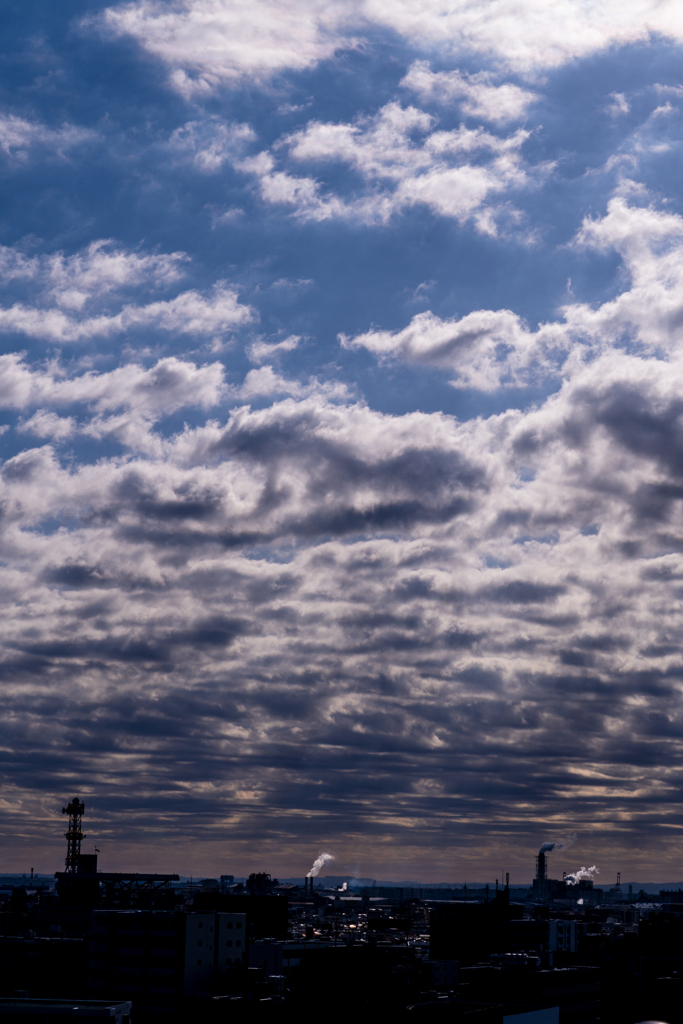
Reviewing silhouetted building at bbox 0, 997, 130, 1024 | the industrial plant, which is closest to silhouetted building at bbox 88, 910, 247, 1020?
the industrial plant

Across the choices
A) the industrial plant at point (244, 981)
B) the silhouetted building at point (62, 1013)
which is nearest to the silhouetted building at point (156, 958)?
the industrial plant at point (244, 981)

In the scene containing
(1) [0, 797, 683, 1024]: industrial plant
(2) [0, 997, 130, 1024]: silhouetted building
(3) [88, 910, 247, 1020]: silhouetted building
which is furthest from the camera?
(3) [88, 910, 247, 1020]: silhouetted building

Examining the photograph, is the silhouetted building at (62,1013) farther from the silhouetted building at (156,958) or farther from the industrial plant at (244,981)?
the silhouetted building at (156,958)

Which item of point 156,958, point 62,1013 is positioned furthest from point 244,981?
point 62,1013

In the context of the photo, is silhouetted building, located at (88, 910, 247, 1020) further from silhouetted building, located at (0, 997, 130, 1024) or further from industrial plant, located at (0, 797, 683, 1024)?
silhouetted building, located at (0, 997, 130, 1024)

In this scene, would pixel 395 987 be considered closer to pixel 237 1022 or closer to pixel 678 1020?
pixel 237 1022

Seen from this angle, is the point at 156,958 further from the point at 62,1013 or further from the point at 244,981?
the point at 62,1013

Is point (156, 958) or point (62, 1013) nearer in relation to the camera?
point (62, 1013)

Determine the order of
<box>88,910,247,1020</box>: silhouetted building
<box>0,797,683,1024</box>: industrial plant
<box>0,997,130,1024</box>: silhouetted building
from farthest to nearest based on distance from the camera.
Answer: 1. <box>88,910,247,1020</box>: silhouetted building
2. <box>0,797,683,1024</box>: industrial plant
3. <box>0,997,130,1024</box>: silhouetted building

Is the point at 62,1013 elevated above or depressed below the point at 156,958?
above

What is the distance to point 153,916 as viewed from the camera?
128 metres

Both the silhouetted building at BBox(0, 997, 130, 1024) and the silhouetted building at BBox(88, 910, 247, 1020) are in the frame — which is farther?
the silhouetted building at BBox(88, 910, 247, 1020)

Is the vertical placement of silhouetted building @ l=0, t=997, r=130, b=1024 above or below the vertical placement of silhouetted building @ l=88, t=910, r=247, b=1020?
above

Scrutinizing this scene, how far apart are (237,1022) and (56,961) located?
50.2 metres
